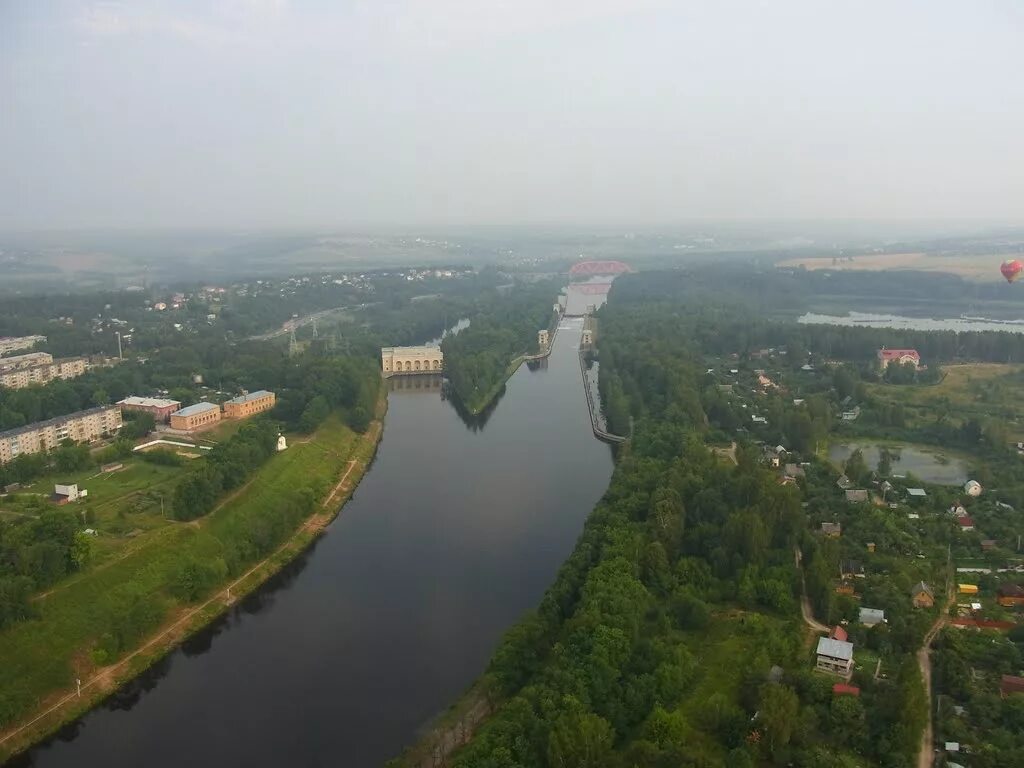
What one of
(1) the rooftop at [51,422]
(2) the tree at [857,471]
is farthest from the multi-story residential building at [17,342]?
(2) the tree at [857,471]

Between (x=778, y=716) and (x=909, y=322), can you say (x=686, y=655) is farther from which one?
(x=909, y=322)

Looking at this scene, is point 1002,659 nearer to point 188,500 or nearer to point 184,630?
point 184,630

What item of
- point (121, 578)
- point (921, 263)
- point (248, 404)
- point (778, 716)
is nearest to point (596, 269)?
point (921, 263)

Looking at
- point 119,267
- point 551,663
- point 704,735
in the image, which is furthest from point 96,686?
point 119,267

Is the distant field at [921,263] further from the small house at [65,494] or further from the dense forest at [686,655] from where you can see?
the small house at [65,494]

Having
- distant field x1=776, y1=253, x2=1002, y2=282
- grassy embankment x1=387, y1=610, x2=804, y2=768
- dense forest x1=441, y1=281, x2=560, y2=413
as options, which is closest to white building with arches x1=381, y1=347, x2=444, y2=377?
dense forest x1=441, y1=281, x2=560, y2=413

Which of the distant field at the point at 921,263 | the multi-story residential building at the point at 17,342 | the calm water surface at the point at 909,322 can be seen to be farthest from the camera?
the distant field at the point at 921,263

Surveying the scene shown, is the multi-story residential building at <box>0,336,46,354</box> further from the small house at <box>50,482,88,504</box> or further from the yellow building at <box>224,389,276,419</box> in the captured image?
the small house at <box>50,482,88,504</box>
